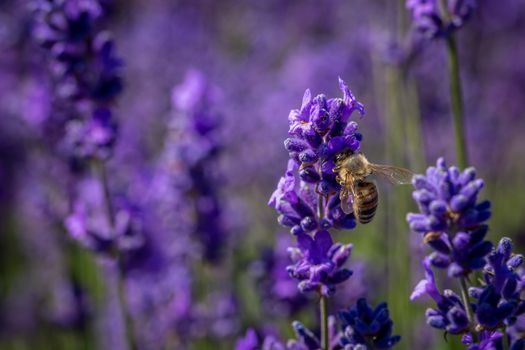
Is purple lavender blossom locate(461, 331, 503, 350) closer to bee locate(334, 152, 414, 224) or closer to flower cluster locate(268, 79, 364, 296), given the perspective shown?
flower cluster locate(268, 79, 364, 296)

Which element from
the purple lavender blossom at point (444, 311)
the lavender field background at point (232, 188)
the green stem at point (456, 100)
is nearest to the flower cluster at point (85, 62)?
the lavender field background at point (232, 188)

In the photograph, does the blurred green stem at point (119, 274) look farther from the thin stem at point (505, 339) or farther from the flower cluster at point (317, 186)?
the thin stem at point (505, 339)

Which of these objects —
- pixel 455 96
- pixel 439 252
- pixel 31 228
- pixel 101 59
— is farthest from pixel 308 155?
pixel 31 228

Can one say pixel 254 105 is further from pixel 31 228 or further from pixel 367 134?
pixel 31 228

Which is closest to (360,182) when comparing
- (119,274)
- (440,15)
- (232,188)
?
(440,15)

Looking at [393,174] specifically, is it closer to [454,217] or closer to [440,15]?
[454,217]
